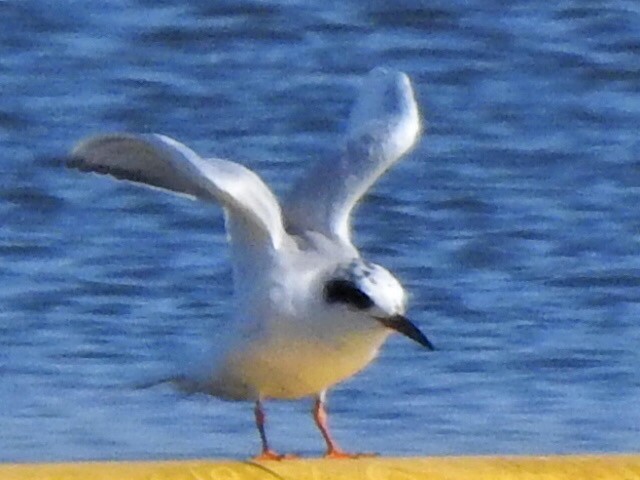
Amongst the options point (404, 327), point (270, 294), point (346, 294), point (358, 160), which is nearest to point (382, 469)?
point (404, 327)

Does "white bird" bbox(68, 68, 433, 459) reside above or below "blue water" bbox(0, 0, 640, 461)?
below

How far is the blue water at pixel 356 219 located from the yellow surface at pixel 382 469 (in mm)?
1595

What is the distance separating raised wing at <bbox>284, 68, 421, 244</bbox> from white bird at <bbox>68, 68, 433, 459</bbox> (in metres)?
0.21

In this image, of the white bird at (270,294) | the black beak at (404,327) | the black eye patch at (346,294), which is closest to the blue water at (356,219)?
the white bird at (270,294)

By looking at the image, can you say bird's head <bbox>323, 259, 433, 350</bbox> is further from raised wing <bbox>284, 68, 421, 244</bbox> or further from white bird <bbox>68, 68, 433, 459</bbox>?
raised wing <bbox>284, 68, 421, 244</bbox>

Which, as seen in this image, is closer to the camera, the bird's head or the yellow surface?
the yellow surface

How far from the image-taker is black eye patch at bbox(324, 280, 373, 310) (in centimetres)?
615

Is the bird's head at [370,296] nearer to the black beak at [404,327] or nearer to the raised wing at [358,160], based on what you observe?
the black beak at [404,327]

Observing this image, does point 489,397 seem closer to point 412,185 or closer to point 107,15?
point 412,185

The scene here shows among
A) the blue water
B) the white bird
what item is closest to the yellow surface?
the white bird

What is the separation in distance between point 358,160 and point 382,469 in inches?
87.7

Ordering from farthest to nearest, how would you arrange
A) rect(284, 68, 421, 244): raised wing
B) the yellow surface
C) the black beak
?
rect(284, 68, 421, 244): raised wing, the black beak, the yellow surface

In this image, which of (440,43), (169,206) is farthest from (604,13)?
(169,206)

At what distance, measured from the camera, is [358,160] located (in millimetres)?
7004
